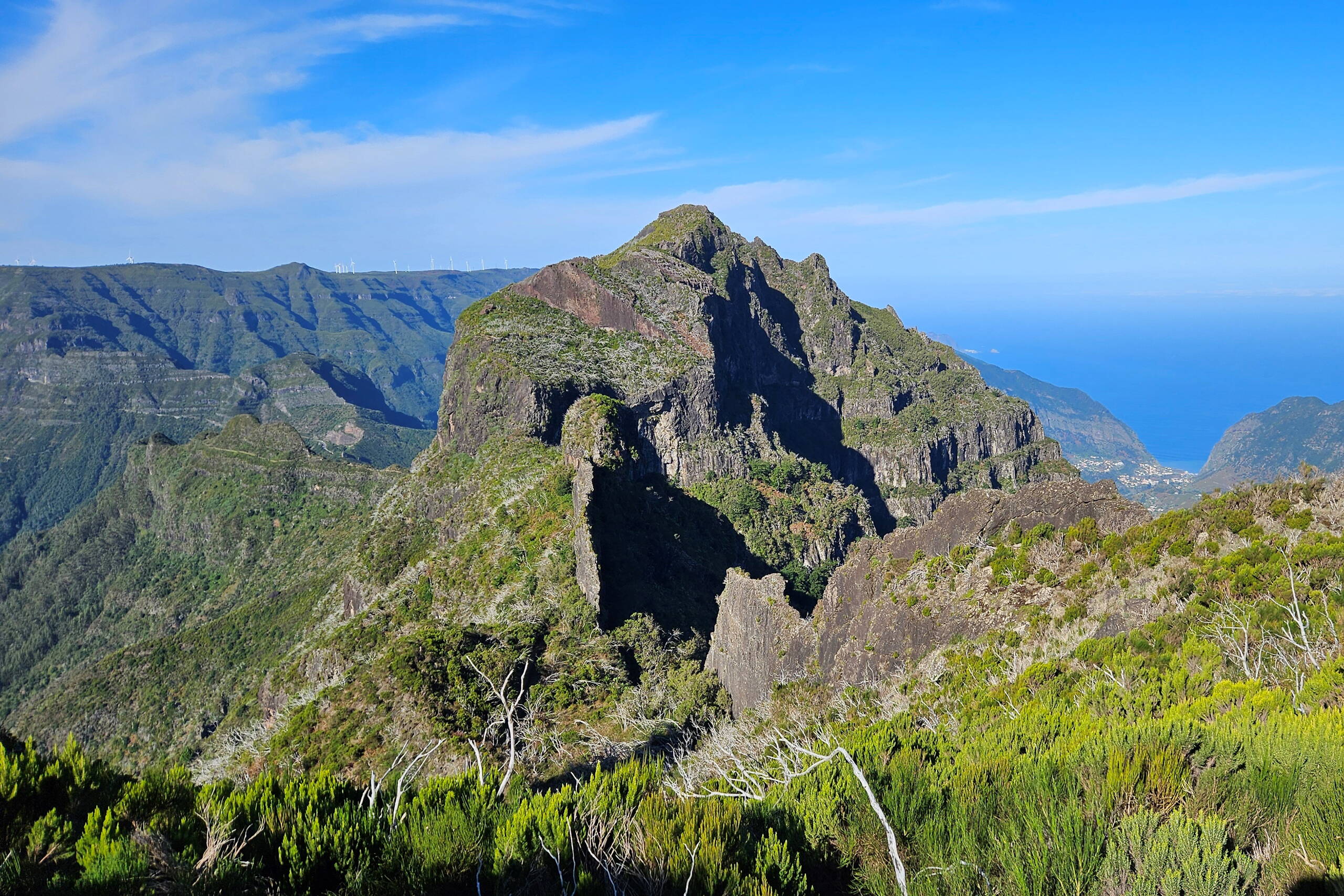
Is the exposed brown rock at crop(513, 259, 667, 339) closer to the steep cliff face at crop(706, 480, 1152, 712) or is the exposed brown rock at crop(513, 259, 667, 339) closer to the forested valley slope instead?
the forested valley slope

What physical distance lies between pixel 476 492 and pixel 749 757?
40915 mm

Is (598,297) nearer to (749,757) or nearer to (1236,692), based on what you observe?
(749,757)

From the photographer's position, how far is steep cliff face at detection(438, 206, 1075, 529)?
6266cm

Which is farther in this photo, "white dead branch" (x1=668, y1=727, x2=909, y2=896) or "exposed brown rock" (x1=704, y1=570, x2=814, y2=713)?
"exposed brown rock" (x1=704, y1=570, x2=814, y2=713)

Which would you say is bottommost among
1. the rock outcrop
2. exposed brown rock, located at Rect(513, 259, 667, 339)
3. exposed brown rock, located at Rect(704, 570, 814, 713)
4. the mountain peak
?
exposed brown rock, located at Rect(704, 570, 814, 713)

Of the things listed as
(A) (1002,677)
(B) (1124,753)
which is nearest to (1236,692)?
(B) (1124,753)

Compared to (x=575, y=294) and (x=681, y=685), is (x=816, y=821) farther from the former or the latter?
(x=575, y=294)

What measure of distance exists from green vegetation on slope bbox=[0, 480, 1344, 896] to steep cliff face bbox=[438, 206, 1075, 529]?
43.7 metres

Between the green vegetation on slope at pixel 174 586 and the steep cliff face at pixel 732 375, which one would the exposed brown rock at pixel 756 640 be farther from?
the green vegetation on slope at pixel 174 586

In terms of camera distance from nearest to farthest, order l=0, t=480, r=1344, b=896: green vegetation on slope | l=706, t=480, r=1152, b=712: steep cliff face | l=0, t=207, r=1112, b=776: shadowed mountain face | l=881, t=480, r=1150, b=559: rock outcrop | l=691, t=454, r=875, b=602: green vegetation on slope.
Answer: l=0, t=480, r=1344, b=896: green vegetation on slope < l=706, t=480, r=1152, b=712: steep cliff face < l=881, t=480, r=1150, b=559: rock outcrop < l=0, t=207, r=1112, b=776: shadowed mountain face < l=691, t=454, r=875, b=602: green vegetation on slope

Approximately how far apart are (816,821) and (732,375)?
298ft

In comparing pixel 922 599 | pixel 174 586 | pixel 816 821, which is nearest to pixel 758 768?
pixel 816 821

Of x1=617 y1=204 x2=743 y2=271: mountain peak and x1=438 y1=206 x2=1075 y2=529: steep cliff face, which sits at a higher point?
x1=617 y1=204 x2=743 y2=271: mountain peak

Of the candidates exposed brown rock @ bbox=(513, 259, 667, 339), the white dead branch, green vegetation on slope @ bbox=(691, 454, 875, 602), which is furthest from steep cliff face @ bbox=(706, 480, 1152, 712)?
exposed brown rock @ bbox=(513, 259, 667, 339)
